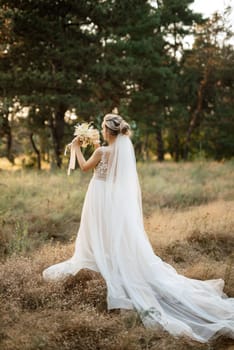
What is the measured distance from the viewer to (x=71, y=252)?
639 centimetres

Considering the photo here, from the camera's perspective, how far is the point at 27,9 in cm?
1542

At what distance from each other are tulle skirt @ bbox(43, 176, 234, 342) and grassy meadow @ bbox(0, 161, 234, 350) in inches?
5.3

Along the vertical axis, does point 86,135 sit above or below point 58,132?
below

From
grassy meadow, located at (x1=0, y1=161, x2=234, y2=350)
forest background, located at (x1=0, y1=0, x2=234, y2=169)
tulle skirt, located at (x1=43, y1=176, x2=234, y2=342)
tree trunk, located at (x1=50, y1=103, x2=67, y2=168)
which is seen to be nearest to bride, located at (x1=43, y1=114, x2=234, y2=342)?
tulle skirt, located at (x1=43, y1=176, x2=234, y2=342)

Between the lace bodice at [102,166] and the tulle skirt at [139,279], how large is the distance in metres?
0.07

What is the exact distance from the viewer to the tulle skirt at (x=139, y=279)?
449 centimetres

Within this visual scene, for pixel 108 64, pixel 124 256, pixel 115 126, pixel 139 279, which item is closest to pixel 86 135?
pixel 115 126


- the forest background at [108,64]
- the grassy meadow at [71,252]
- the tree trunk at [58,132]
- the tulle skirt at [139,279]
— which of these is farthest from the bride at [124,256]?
the tree trunk at [58,132]

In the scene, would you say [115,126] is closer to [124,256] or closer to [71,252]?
[124,256]

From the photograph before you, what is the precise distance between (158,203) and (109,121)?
5.10 metres

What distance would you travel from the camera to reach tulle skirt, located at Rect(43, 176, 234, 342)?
4.49 metres

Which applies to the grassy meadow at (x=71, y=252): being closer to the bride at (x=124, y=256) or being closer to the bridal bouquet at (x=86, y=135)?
the bride at (x=124, y=256)

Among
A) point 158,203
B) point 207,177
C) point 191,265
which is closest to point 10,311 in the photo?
point 191,265

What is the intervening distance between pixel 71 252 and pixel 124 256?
1348 millimetres
